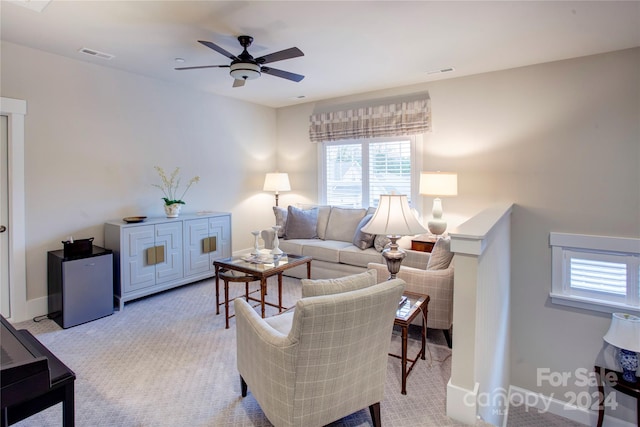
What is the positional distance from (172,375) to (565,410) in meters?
3.75

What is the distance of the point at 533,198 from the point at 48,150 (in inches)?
205

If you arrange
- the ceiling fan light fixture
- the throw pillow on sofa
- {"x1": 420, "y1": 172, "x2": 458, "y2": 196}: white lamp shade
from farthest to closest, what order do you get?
the throw pillow on sofa → {"x1": 420, "y1": 172, "x2": 458, "y2": 196}: white lamp shade → the ceiling fan light fixture

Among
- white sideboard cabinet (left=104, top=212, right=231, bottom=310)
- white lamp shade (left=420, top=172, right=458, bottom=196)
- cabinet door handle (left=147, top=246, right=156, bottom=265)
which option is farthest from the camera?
white lamp shade (left=420, top=172, right=458, bottom=196)

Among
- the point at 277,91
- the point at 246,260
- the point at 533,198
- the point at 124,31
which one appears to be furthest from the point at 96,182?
the point at 533,198

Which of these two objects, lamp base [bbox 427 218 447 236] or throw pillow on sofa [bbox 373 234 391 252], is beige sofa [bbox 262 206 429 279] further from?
lamp base [bbox 427 218 447 236]

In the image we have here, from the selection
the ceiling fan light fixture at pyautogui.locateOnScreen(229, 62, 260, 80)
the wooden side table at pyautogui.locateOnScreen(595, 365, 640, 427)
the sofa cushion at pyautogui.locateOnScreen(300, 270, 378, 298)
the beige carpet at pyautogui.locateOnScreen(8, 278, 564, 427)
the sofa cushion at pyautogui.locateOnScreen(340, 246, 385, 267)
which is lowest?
the wooden side table at pyautogui.locateOnScreen(595, 365, 640, 427)

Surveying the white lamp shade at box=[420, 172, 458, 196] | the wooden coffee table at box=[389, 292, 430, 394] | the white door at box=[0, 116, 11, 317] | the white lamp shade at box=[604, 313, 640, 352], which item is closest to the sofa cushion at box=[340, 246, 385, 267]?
the white lamp shade at box=[420, 172, 458, 196]

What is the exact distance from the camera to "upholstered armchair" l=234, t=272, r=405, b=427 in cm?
149

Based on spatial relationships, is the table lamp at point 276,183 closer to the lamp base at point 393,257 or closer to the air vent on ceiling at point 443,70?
the air vent on ceiling at point 443,70

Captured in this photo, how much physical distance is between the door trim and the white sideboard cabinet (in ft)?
2.43

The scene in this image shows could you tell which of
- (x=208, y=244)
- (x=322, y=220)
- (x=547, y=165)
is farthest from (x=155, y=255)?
(x=547, y=165)

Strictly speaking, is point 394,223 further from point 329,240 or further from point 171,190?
point 171,190

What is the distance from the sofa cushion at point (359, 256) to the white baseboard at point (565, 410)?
2.07 meters

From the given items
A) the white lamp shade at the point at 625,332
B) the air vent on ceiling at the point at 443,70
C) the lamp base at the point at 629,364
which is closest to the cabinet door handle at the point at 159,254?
the air vent on ceiling at the point at 443,70
